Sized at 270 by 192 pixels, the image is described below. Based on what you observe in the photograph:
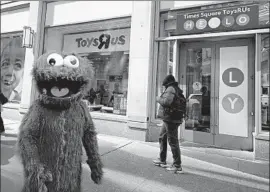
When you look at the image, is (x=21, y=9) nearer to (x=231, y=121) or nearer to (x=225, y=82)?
(x=225, y=82)

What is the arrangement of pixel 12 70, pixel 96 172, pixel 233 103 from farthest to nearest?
pixel 233 103, pixel 12 70, pixel 96 172

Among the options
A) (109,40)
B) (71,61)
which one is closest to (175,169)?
(71,61)

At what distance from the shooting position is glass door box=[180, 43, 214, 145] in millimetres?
2016

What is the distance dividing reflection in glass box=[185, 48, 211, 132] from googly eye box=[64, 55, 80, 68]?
132 cm

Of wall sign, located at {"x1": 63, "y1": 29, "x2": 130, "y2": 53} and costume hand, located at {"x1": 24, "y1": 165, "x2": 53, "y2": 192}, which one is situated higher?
wall sign, located at {"x1": 63, "y1": 29, "x2": 130, "y2": 53}

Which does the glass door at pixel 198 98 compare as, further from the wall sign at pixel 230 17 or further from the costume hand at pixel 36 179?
the costume hand at pixel 36 179

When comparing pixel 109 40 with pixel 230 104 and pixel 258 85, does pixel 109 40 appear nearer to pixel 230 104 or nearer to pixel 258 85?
pixel 258 85

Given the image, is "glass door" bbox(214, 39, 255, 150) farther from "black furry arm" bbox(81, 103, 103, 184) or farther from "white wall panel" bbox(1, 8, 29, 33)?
"white wall panel" bbox(1, 8, 29, 33)

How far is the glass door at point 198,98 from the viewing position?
6.61 feet

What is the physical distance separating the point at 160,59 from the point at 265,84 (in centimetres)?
189

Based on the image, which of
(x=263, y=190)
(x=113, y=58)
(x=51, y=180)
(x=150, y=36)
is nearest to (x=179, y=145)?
(x=263, y=190)

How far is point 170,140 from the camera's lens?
2.27 m

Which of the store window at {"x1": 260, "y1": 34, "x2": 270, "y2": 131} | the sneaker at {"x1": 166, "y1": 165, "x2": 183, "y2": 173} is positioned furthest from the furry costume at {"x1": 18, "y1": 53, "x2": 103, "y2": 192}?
the store window at {"x1": 260, "y1": 34, "x2": 270, "y2": 131}

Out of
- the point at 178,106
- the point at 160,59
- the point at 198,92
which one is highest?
the point at 160,59
